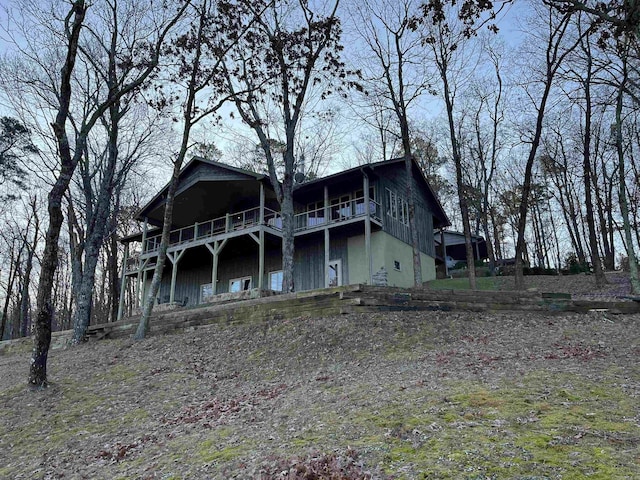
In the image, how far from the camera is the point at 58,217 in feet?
29.2

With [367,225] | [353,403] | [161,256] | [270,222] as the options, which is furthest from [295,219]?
[353,403]

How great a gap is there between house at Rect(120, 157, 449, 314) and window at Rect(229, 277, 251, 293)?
53 millimetres

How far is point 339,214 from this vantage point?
20438 millimetres

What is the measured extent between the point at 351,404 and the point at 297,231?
14.7 meters

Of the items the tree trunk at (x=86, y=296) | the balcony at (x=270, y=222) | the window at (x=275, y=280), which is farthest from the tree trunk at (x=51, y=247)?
the window at (x=275, y=280)

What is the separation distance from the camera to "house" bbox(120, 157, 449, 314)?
19.2 m

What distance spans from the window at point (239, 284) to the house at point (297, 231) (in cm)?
5

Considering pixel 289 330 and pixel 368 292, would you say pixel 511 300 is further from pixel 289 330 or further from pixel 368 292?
pixel 289 330

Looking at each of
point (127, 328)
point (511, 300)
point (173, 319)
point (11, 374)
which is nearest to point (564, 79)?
point (511, 300)

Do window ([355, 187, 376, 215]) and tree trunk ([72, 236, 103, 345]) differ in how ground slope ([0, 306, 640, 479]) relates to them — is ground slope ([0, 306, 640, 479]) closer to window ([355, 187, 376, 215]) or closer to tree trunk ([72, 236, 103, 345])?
tree trunk ([72, 236, 103, 345])

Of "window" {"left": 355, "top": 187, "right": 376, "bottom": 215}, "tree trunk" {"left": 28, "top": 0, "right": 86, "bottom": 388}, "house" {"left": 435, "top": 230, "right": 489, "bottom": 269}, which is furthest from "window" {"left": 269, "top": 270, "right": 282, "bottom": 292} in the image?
"house" {"left": 435, "top": 230, "right": 489, "bottom": 269}

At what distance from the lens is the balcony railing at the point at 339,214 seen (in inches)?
749

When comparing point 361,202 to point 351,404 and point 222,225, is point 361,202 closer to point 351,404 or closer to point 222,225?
point 222,225

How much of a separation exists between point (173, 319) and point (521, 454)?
36.7 feet
